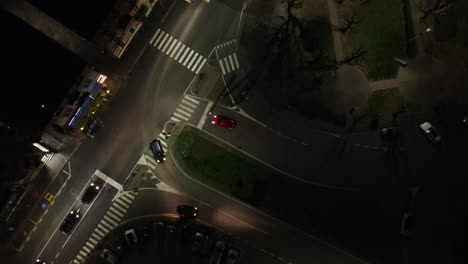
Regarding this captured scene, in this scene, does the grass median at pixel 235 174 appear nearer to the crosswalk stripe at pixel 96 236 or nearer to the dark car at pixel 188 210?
the dark car at pixel 188 210

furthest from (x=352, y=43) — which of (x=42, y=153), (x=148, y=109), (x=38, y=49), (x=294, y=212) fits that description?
(x=42, y=153)

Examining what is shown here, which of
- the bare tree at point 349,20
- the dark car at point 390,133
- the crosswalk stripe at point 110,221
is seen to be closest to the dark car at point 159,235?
the crosswalk stripe at point 110,221

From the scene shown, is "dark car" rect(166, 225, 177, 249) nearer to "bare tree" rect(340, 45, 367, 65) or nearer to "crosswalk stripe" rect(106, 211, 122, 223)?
"crosswalk stripe" rect(106, 211, 122, 223)

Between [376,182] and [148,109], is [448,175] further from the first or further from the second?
[148,109]

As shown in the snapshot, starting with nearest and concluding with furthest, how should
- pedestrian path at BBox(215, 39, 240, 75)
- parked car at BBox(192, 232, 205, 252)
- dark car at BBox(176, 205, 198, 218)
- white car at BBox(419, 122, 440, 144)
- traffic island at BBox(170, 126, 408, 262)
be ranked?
white car at BBox(419, 122, 440, 144) → traffic island at BBox(170, 126, 408, 262) → parked car at BBox(192, 232, 205, 252) → dark car at BBox(176, 205, 198, 218) → pedestrian path at BBox(215, 39, 240, 75)

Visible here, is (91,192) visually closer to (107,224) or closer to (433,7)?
(107,224)

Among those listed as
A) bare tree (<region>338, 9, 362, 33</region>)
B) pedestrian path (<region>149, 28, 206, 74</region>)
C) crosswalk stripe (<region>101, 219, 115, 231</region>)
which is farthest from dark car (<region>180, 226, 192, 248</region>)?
bare tree (<region>338, 9, 362, 33</region>)
